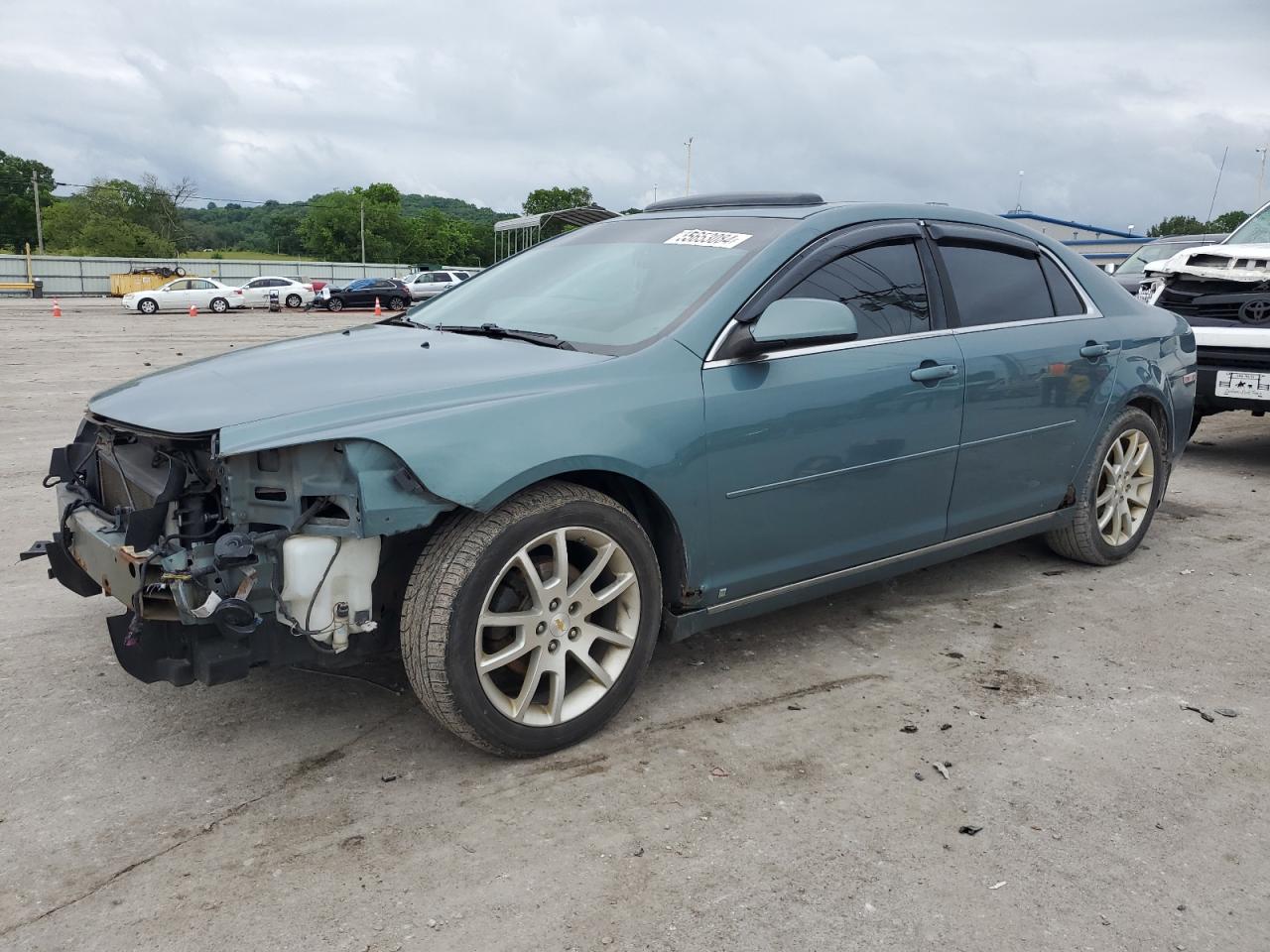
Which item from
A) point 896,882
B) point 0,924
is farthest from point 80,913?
point 896,882

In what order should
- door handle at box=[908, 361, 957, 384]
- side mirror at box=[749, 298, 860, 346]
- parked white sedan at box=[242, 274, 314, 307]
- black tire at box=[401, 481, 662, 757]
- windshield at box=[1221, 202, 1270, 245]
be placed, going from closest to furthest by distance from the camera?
black tire at box=[401, 481, 662, 757] → side mirror at box=[749, 298, 860, 346] → door handle at box=[908, 361, 957, 384] → windshield at box=[1221, 202, 1270, 245] → parked white sedan at box=[242, 274, 314, 307]

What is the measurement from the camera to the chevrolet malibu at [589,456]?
2.74 metres

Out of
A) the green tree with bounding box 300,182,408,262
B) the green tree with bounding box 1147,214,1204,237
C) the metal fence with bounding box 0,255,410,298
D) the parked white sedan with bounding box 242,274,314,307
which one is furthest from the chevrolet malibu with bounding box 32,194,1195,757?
the green tree with bounding box 300,182,408,262

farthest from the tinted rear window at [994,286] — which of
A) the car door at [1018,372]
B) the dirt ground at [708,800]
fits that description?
the dirt ground at [708,800]

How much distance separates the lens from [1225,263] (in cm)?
750

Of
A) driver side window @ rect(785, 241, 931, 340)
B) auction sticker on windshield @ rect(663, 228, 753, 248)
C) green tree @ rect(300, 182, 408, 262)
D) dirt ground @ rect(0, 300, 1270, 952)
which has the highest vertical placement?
green tree @ rect(300, 182, 408, 262)

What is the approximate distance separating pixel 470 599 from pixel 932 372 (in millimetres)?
2016

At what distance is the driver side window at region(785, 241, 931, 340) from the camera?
3678 mm

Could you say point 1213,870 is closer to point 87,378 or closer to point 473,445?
point 473,445

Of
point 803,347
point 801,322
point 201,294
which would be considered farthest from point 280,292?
point 801,322

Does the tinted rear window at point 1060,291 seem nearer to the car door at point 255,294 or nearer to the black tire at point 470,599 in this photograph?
the black tire at point 470,599

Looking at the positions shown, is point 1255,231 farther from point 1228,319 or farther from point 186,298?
point 186,298

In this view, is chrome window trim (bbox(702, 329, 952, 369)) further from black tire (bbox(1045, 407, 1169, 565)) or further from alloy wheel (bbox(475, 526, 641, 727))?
black tire (bbox(1045, 407, 1169, 565))

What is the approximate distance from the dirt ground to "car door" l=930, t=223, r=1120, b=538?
0.57m
